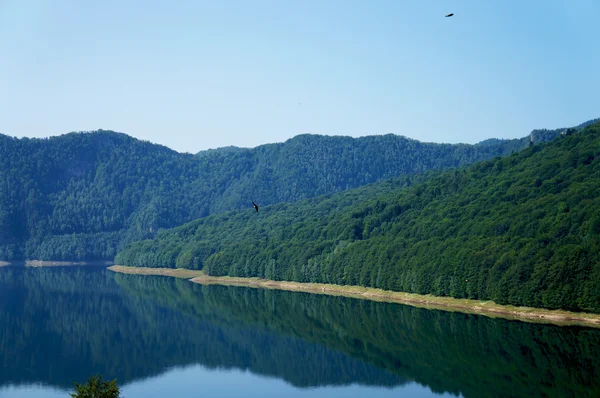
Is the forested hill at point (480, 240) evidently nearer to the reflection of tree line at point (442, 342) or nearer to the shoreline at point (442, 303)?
the shoreline at point (442, 303)

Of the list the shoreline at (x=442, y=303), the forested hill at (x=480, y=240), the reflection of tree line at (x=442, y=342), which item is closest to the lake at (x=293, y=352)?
the reflection of tree line at (x=442, y=342)

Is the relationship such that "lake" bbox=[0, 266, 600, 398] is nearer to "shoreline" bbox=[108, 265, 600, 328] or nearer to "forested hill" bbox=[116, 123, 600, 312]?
"shoreline" bbox=[108, 265, 600, 328]

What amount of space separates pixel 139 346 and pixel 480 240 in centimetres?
5872

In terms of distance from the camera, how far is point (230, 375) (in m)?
82.3

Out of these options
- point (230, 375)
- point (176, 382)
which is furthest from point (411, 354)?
point (176, 382)

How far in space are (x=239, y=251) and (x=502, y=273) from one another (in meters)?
99.1

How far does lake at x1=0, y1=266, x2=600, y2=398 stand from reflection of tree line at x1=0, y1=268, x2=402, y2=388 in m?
0.18

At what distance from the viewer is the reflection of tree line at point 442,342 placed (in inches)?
2751

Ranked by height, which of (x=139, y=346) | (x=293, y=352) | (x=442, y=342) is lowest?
(x=293, y=352)

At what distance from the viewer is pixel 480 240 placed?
126 metres

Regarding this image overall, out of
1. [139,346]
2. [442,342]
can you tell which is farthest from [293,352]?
[139,346]

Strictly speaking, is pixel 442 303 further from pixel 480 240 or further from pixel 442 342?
pixel 442 342

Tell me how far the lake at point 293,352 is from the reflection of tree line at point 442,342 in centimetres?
16

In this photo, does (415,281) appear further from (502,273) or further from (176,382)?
(176,382)
